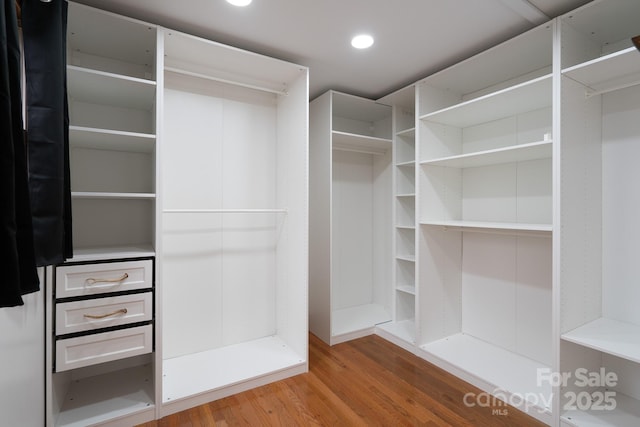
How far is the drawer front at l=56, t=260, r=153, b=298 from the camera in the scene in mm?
1605

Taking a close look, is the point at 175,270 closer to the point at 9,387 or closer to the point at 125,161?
the point at 125,161

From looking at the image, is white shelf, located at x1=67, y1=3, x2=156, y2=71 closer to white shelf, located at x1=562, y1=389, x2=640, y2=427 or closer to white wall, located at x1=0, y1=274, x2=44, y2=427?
white wall, located at x1=0, y1=274, x2=44, y2=427

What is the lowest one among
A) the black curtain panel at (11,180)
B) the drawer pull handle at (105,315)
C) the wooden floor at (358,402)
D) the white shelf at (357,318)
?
the wooden floor at (358,402)

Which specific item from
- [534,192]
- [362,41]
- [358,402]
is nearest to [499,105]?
[534,192]

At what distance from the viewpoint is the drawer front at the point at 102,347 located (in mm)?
1610

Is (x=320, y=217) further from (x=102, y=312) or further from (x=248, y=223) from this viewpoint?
(x=102, y=312)

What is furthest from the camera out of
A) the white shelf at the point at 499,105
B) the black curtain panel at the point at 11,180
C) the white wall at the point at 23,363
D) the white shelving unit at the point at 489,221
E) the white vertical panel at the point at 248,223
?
the white vertical panel at the point at 248,223

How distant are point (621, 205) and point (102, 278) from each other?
3000 millimetres

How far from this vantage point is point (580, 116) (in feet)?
6.08

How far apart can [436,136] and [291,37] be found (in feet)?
4.73

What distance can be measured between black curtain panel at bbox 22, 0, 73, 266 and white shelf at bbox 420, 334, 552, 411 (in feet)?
8.36

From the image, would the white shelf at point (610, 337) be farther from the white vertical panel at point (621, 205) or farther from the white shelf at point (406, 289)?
the white shelf at point (406, 289)

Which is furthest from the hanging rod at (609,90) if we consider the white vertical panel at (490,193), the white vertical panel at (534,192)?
the white vertical panel at (490,193)

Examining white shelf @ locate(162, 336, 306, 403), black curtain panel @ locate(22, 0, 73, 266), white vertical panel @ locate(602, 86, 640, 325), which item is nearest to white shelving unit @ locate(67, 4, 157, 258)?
black curtain panel @ locate(22, 0, 73, 266)
